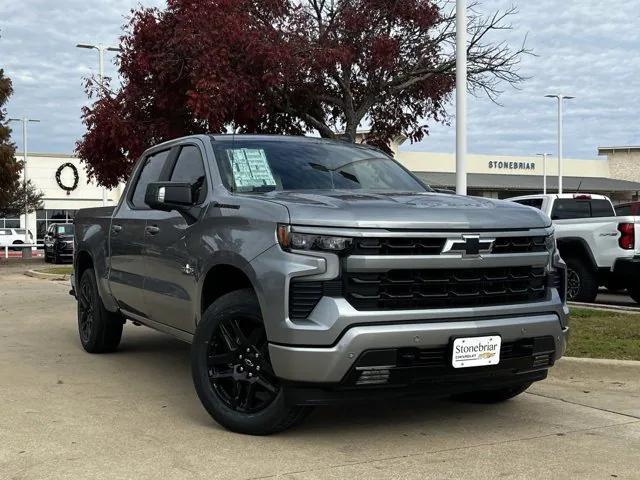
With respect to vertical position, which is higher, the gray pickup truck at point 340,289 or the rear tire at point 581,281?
the gray pickup truck at point 340,289

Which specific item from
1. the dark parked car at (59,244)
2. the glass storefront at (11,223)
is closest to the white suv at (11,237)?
the glass storefront at (11,223)

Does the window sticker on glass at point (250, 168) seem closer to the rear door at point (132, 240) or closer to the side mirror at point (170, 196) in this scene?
the side mirror at point (170, 196)

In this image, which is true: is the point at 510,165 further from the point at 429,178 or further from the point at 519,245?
the point at 519,245

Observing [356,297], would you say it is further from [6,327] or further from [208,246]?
[6,327]

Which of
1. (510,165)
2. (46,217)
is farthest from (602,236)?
(46,217)

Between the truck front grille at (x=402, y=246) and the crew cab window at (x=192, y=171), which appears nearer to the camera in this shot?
the truck front grille at (x=402, y=246)

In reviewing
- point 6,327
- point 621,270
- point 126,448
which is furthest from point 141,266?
point 621,270

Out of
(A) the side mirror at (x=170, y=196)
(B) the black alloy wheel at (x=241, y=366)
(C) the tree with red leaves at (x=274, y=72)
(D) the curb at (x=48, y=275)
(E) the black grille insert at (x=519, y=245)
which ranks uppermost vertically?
(C) the tree with red leaves at (x=274, y=72)

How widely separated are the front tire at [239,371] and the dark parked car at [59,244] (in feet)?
88.9

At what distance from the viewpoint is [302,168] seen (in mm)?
5668

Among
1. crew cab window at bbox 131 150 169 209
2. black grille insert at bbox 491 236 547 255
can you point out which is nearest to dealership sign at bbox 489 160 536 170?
crew cab window at bbox 131 150 169 209

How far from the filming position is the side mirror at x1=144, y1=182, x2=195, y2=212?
5336 millimetres

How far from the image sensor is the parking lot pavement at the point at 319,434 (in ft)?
13.7

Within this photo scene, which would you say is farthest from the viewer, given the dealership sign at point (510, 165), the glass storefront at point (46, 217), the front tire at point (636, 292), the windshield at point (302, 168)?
the dealership sign at point (510, 165)
